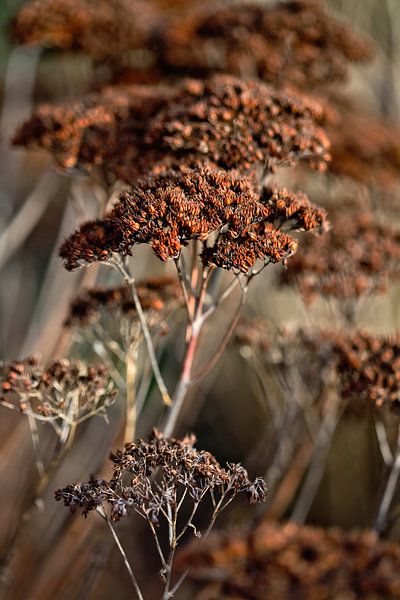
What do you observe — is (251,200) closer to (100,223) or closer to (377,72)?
(100,223)

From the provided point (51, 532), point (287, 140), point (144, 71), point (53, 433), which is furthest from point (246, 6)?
point (51, 532)

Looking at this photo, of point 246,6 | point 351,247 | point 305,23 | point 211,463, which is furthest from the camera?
point 246,6

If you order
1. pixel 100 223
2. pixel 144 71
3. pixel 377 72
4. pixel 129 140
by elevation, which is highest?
pixel 377 72

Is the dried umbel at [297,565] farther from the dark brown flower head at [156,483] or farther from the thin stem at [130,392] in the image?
the thin stem at [130,392]

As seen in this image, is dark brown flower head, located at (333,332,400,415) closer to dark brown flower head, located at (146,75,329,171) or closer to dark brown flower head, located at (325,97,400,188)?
dark brown flower head, located at (146,75,329,171)

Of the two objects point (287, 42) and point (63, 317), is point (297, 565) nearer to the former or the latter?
point (63, 317)

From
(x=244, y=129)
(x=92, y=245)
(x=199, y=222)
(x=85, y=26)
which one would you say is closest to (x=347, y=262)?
(x=244, y=129)

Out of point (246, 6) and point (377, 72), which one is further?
point (377, 72)

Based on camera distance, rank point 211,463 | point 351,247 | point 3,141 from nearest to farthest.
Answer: point 211,463, point 351,247, point 3,141
